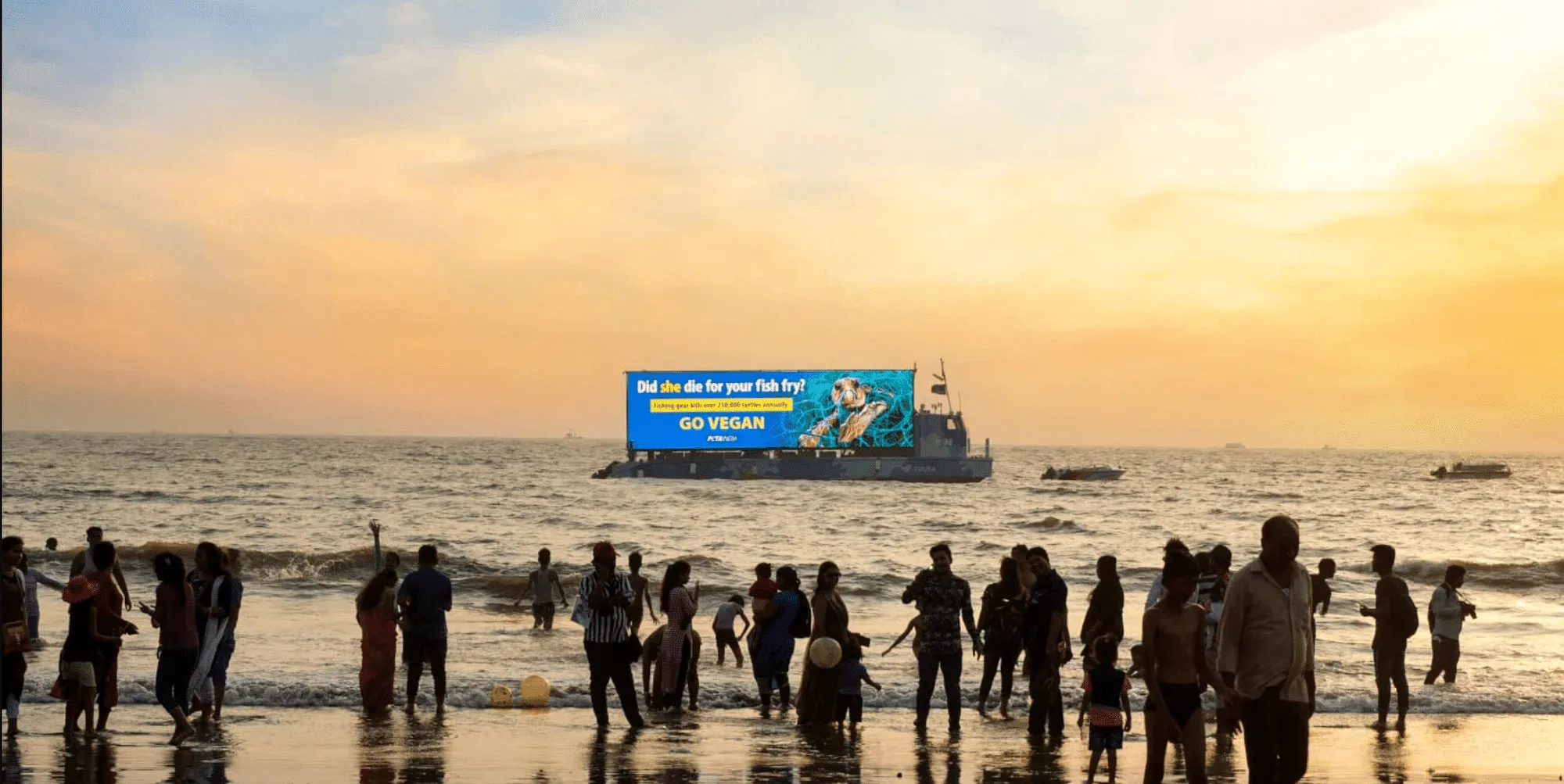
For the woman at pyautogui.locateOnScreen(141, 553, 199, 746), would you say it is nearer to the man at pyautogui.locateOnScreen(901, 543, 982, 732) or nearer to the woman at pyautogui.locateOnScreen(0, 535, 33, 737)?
the woman at pyautogui.locateOnScreen(0, 535, 33, 737)

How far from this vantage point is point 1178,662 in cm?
851

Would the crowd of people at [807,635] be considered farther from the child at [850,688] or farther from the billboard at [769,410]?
the billboard at [769,410]

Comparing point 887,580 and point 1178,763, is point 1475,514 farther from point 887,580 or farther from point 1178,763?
point 1178,763

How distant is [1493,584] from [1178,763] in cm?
3266

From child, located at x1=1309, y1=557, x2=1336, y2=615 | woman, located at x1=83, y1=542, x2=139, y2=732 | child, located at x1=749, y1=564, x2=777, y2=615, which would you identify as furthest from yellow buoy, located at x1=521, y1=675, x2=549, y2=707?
child, located at x1=1309, y1=557, x2=1336, y2=615

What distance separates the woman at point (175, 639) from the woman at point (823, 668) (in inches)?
213

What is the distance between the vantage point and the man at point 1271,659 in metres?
7.20

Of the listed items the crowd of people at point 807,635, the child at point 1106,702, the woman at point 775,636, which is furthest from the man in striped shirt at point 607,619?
the child at point 1106,702

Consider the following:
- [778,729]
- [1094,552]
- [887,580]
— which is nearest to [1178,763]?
[778,729]

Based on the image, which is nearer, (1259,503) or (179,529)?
(179,529)

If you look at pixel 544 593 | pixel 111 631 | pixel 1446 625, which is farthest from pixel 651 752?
pixel 544 593

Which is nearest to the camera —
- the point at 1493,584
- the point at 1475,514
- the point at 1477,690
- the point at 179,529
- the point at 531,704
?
the point at 531,704

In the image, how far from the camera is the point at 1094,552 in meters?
49.4

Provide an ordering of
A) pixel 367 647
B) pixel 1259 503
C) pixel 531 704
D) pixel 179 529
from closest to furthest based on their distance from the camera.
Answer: pixel 367 647 → pixel 531 704 → pixel 179 529 → pixel 1259 503
